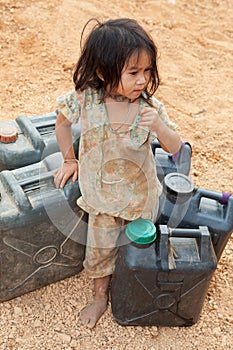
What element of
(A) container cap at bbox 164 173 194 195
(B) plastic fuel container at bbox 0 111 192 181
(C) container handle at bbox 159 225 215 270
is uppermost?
(A) container cap at bbox 164 173 194 195

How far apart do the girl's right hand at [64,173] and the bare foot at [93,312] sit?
0.65 metres

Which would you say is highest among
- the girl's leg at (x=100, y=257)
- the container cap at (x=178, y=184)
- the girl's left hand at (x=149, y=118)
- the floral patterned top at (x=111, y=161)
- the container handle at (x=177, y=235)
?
the girl's left hand at (x=149, y=118)

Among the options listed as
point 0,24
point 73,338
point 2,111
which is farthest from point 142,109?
point 0,24

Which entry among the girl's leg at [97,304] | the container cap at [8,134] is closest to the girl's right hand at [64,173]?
the container cap at [8,134]

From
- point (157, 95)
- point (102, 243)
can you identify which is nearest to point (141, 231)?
point (102, 243)

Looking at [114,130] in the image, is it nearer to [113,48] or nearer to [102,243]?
[113,48]

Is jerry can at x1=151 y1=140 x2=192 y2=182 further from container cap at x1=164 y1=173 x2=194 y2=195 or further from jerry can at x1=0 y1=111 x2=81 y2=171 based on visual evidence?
jerry can at x1=0 y1=111 x2=81 y2=171

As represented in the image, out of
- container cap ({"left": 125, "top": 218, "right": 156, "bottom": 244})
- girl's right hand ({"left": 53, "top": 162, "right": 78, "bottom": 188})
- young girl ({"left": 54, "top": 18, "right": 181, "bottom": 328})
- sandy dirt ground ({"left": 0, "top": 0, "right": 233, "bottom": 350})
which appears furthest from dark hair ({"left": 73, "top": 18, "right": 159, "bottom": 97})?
sandy dirt ground ({"left": 0, "top": 0, "right": 233, "bottom": 350})

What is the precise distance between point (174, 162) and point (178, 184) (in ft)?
0.81

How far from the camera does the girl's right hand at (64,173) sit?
2090 mm

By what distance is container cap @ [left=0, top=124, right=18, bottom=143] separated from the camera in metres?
2.27

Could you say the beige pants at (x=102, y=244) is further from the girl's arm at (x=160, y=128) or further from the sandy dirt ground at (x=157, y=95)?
the girl's arm at (x=160, y=128)

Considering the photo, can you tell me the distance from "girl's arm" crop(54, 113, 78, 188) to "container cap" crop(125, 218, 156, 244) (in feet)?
1.08

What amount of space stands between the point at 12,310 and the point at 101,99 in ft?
3.72
